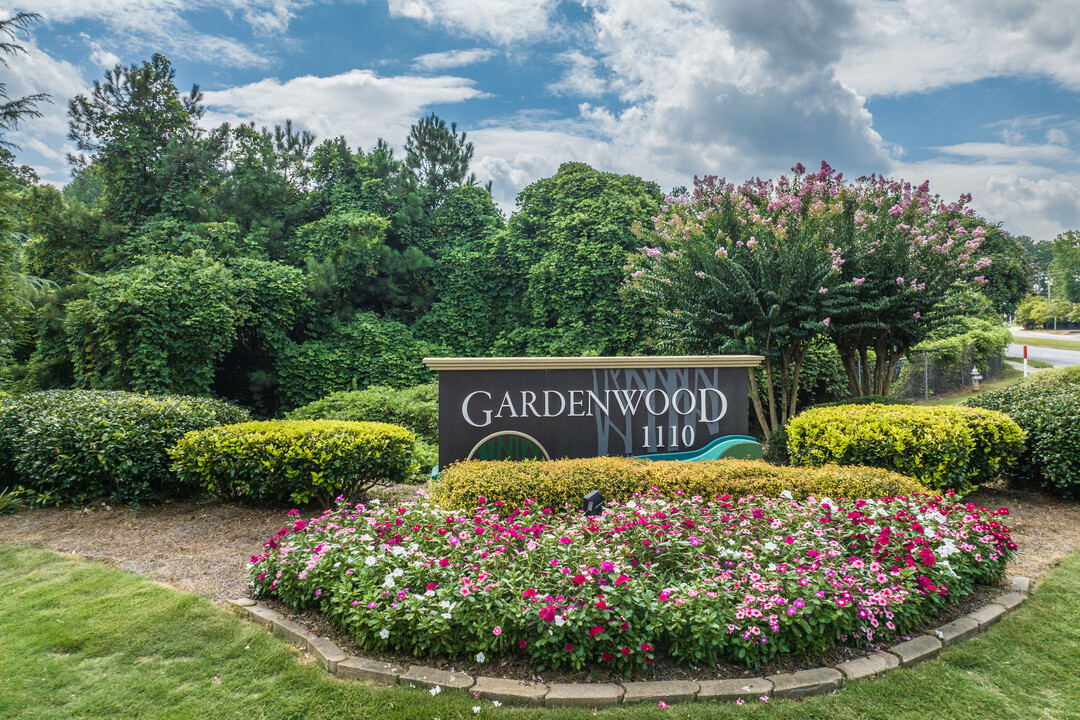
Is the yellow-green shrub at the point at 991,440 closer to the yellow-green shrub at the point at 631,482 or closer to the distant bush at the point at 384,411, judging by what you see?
the yellow-green shrub at the point at 631,482

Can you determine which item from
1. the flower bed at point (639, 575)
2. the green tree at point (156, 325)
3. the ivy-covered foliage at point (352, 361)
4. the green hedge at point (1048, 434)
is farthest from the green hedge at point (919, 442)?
the green tree at point (156, 325)

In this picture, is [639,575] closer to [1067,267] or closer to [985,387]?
[985,387]

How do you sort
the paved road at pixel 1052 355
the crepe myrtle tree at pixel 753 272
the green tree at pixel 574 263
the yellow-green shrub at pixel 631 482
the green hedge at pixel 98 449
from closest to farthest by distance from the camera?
the yellow-green shrub at pixel 631 482, the green hedge at pixel 98 449, the crepe myrtle tree at pixel 753 272, the green tree at pixel 574 263, the paved road at pixel 1052 355

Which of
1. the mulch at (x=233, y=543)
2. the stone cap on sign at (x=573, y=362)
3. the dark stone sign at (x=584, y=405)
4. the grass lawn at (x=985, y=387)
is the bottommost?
the grass lawn at (x=985, y=387)

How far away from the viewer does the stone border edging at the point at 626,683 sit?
2590 millimetres

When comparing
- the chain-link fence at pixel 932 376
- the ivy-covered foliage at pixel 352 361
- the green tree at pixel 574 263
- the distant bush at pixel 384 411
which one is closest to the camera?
the distant bush at pixel 384 411

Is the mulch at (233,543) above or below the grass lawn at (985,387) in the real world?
above

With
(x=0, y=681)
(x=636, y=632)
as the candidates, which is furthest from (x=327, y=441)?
(x=636, y=632)

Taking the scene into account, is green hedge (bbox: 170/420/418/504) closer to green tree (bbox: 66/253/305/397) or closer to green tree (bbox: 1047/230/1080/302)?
green tree (bbox: 66/253/305/397)

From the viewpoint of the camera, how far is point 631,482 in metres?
4.66

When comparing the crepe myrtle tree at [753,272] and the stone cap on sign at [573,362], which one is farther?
the crepe myrtle tree at [753,272]

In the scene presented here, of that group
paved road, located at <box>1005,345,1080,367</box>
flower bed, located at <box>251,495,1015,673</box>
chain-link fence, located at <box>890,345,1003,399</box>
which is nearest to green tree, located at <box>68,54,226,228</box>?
flower bed, located at <box>251,495,1015,673</box>

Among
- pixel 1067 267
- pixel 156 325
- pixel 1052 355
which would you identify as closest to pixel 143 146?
pixel 156 325

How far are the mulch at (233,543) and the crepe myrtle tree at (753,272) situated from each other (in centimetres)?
295
